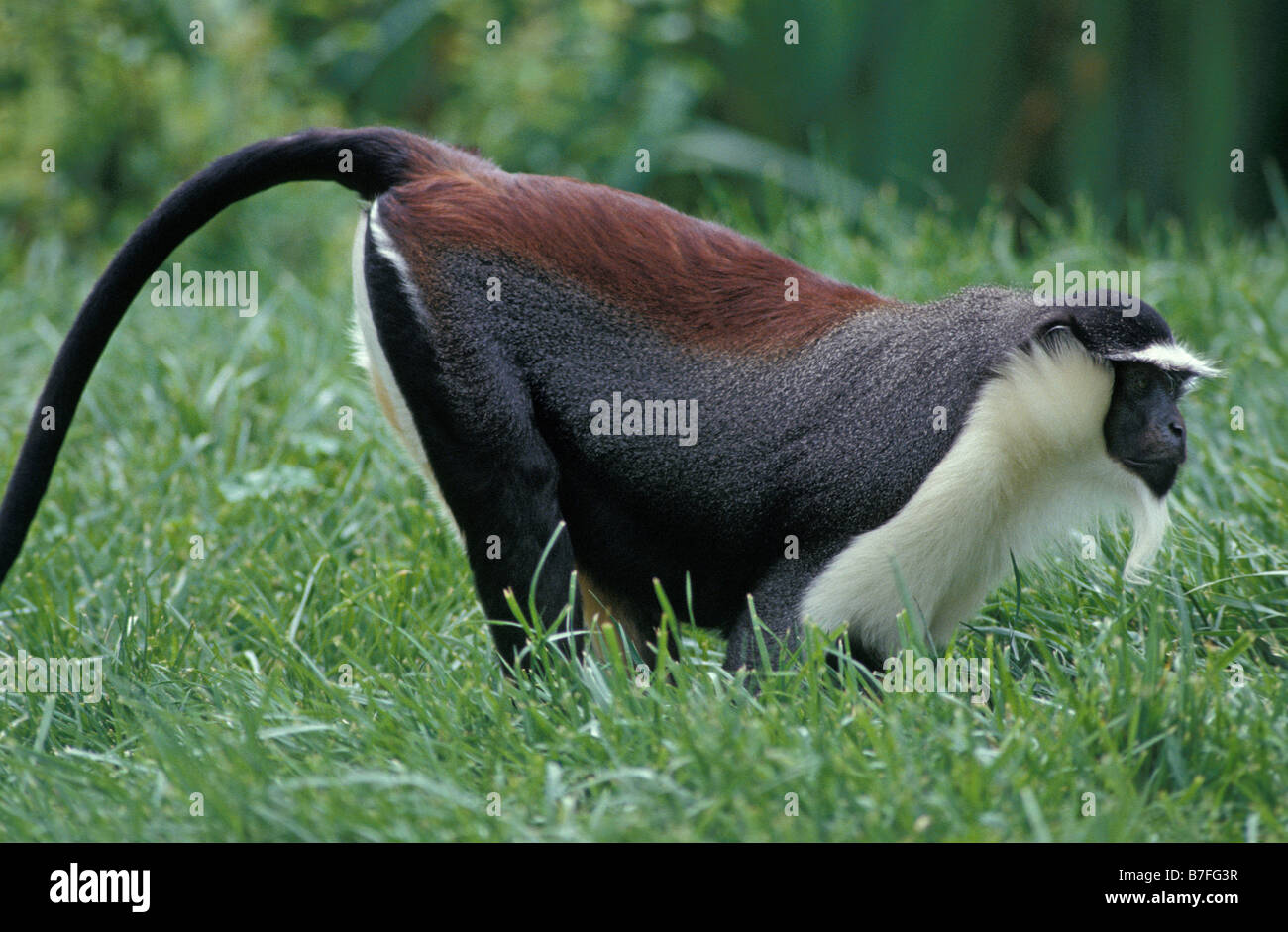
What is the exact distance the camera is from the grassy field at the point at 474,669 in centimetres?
258

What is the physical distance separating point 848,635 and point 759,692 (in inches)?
14.4

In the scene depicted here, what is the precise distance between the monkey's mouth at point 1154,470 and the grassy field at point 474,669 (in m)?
0.30

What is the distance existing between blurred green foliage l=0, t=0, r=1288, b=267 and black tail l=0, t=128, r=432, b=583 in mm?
3924

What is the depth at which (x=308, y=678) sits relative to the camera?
11.1 feet

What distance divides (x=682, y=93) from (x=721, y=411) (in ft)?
16.4

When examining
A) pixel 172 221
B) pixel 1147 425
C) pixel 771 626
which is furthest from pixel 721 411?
pixel 172 221

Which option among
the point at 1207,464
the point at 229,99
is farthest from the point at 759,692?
the point at 229,99

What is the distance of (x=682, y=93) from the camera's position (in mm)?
7938

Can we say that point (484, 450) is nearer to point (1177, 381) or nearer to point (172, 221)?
point (172, 221)

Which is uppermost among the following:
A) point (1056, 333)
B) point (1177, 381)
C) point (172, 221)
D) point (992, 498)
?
point (172, 221)

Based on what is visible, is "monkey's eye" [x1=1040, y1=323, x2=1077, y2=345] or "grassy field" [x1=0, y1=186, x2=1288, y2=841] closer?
"grassy field" [x1=0, y1=186, x2=1288, y2=841]

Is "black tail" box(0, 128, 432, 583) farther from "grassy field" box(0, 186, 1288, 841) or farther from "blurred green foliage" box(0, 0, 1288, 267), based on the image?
"blurred green foliage" box(0, 0, 1288, 267)

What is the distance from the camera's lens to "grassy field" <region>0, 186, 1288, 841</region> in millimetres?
2580

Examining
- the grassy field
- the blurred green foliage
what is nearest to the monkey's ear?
the grassy field
